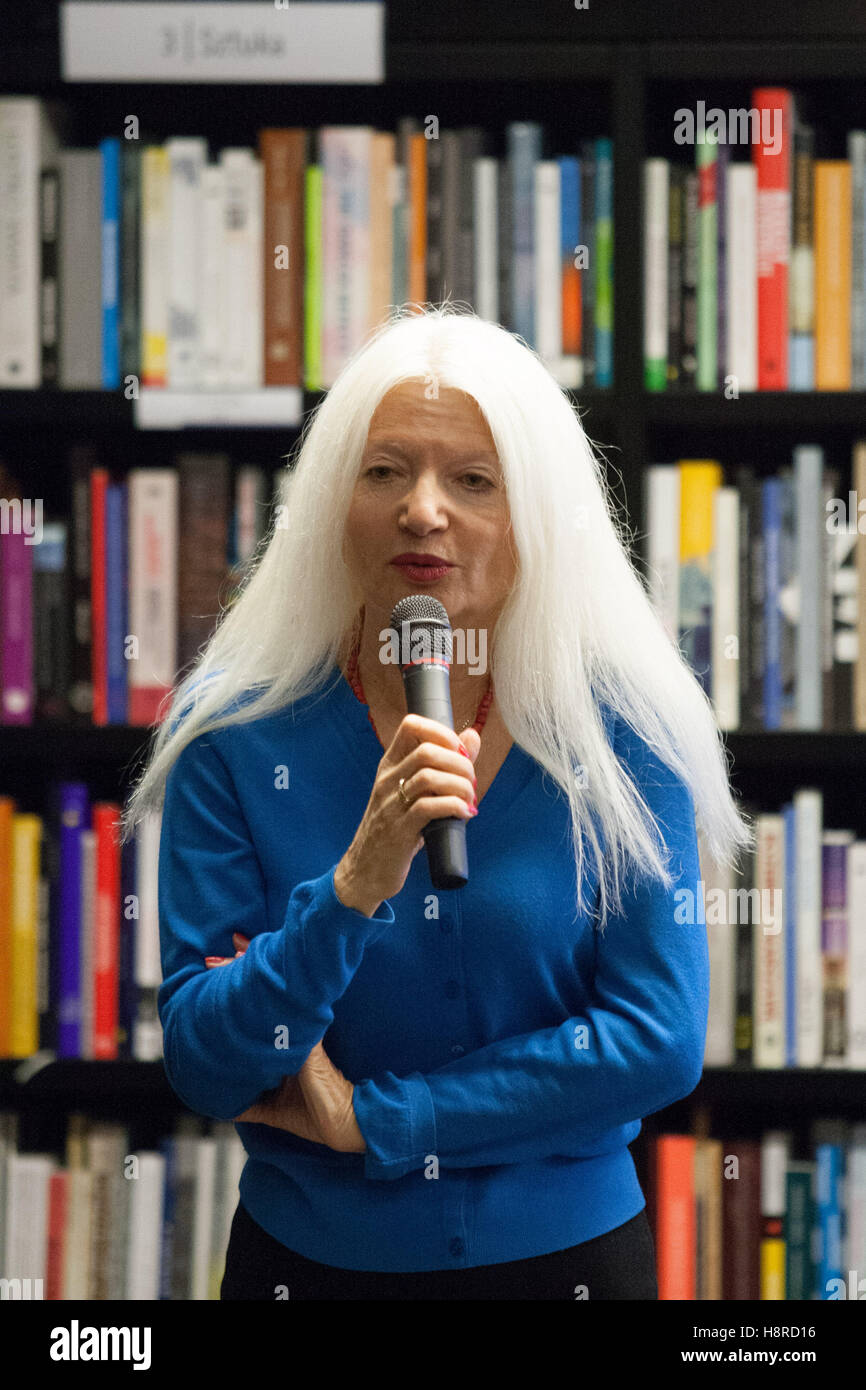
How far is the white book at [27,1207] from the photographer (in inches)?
59.1

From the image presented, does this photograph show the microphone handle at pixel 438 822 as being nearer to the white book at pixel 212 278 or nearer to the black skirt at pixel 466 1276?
the black skirt at pixel 466 1276

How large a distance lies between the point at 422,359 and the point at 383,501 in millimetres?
110

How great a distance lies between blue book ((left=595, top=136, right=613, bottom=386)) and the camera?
4.76 feet

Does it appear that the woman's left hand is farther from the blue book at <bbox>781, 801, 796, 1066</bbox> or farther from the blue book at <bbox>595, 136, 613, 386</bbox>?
the blue book at <bbox>595, 136, 613, 386</bbox>

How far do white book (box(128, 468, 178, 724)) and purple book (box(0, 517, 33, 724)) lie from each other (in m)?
0.12

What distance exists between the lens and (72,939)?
149 centimetres

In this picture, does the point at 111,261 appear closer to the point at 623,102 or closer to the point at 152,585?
the point at 152,585

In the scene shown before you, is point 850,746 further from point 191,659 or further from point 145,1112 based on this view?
point 145,1112

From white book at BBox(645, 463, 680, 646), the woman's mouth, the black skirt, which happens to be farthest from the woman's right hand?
white book at BBox(645, 463, 680, 646)

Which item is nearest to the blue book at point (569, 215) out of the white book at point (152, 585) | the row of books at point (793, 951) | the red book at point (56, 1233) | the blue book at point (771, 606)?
the blue book at point (771, 606)

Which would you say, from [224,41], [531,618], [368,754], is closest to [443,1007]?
[368,754]

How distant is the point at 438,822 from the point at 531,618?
254 millimetres
